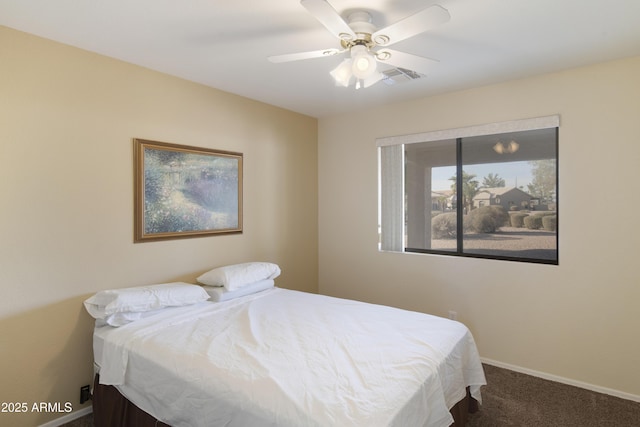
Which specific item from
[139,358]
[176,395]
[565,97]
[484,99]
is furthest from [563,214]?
[139,358]

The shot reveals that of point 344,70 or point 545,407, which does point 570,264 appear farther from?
point 344,70

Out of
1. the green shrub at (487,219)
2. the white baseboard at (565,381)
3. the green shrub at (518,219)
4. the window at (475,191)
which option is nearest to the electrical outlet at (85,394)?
the window at (475,191)

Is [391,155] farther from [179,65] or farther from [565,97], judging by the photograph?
[179,65]

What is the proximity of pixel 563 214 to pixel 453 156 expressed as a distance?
1.11 metres

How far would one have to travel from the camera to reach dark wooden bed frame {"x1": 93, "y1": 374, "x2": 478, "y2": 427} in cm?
191

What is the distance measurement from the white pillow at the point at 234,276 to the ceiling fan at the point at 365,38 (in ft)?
5.58

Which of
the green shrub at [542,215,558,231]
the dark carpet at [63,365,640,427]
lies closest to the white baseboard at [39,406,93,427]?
the dark carpet at [63,365,640,427]

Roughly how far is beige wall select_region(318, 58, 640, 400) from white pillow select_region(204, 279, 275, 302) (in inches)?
57.3

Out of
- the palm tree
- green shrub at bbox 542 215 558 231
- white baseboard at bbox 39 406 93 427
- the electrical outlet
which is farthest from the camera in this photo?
the palm tree

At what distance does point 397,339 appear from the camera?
1997mm

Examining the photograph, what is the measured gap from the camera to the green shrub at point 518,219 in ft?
10.2

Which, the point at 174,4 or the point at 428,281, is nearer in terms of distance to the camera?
the point at 174,4

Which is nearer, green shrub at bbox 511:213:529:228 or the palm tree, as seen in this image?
green shrub at bbox 511:213:529:228

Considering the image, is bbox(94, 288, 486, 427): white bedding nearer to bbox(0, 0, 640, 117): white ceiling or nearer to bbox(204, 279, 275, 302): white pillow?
bbox(204, 279, 275, 302): white pillow
